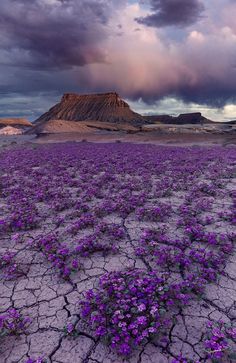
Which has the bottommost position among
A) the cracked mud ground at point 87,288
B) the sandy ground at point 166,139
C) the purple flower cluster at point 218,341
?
the sandy ground at point 166,139

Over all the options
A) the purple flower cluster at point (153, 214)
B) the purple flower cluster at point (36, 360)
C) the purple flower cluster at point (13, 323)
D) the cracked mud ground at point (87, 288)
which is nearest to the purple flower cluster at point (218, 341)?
the cracked mud ground at point (87, 288)

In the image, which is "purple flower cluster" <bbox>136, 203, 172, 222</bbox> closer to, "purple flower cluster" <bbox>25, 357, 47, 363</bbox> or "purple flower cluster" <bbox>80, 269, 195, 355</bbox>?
"purple flower cluster" <bbox>80, 269, 195, 355</bbox>

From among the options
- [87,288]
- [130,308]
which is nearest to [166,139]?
[87,288]

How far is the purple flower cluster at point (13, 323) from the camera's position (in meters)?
3.29

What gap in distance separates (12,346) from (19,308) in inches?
27.3

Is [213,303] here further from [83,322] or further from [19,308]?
[19,308]

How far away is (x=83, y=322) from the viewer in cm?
345

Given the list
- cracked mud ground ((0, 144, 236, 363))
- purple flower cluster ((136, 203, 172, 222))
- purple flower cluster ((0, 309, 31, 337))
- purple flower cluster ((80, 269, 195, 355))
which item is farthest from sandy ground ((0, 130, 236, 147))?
purple flower cluster ((0, 309, 31, 337))

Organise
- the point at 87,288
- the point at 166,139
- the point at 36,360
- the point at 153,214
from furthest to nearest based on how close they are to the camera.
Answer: the point at 166,139 < the point at 153,214 < the point at 87,288 < the point at 36,360

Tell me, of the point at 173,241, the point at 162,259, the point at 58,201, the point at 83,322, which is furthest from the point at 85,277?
the point at 58,201

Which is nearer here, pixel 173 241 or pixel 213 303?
pixel 213 303

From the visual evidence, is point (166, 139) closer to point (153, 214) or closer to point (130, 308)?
point (153, 214)

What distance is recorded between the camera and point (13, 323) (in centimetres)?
337

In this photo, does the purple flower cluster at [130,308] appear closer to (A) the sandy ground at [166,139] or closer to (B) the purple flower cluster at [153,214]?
(B) the purple flower cluster at [153,214]
